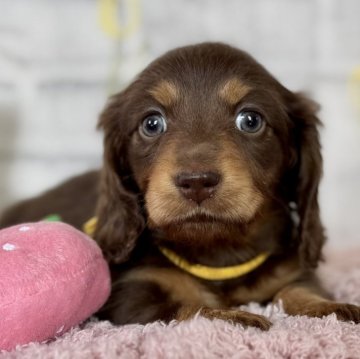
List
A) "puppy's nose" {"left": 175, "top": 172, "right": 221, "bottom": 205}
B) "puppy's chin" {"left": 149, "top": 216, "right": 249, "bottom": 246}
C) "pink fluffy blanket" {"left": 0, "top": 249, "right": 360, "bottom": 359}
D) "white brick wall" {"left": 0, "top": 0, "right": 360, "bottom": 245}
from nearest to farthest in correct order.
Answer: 1. "pink fluffy blanket" {"left": 0, "top": 249, "right": 360, "bottom": 359}
2. "puppy's nose" {"left": 175, "top": 172, "right": 221, "bottom": 205}
3. "puppy's chin" {"left": 149, "top": 216, "right": 249, "bottom": 246}
4. "white brick wall" {"left": 0, "top": 0, "right": 360, "bottom": 245}

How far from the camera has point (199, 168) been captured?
185 centimetres

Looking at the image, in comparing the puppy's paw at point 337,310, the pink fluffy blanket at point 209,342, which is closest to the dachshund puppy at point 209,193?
the puppy's paw at point 337,310

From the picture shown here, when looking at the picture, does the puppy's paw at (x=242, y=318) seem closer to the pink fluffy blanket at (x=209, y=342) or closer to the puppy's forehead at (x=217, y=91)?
the pink fluffy blanket at (x=209, y=342)

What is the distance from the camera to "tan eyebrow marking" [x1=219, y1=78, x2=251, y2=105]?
2178mm

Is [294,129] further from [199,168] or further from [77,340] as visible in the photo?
[77,340]

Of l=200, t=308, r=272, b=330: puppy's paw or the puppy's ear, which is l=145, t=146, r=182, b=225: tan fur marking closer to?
l=200, t=308, r=272, b=330: puppy's paw

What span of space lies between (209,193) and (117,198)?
59cm

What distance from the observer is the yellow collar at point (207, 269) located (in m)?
2.29

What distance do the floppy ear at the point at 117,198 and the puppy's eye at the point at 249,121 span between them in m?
0.41

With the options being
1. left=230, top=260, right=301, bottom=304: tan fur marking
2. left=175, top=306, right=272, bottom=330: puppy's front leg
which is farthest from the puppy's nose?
left=230, top=260, right=301, bottom=304: tan fur marking

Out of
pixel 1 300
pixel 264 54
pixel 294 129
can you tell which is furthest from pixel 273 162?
pixel 264 54

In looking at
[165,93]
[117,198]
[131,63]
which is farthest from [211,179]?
[131,63]

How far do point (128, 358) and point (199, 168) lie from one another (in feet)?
1.79

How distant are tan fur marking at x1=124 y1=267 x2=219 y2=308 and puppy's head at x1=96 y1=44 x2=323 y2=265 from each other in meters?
0.12
